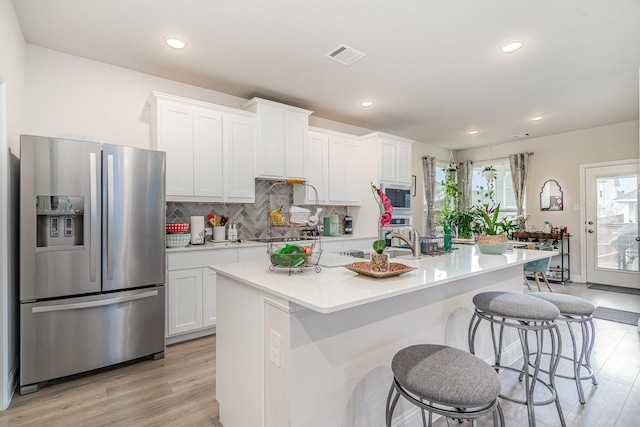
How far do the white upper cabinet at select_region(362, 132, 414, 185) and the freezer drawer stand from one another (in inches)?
142

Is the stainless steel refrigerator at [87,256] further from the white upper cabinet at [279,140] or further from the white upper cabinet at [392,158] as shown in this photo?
the white upper cabinet at [392,158]

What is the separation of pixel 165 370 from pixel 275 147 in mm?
2627

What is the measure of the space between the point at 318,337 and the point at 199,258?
2.15 metres

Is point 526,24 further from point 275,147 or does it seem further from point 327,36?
point 275,147

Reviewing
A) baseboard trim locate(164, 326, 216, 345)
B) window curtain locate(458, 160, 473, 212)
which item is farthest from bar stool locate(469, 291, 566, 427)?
window curtain locate(458, 160, 473, 212)

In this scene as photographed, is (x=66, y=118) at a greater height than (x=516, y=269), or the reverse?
(x=66, y=118)

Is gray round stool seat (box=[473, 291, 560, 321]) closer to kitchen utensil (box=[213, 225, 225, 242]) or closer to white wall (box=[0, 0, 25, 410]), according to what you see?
kitchen utensil (box=[213, 225, 225, 242])

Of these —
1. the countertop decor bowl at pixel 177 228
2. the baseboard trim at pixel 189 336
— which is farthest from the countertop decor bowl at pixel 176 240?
the baseboard trim at pixel 189 336

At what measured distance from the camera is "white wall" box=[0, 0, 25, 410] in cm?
207

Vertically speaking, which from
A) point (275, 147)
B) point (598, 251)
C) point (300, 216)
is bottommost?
point (598, 251)

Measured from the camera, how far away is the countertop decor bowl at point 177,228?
10.7 feet

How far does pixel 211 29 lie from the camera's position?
2576mm

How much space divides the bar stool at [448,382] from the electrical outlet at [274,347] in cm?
51

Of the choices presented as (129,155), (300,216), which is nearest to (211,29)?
(129,155)
